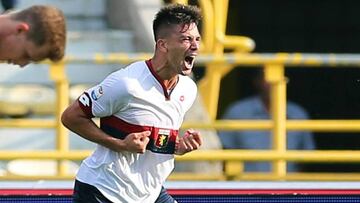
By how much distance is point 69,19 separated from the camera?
434 inches

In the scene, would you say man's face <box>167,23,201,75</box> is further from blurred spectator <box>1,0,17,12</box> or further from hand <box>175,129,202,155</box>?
blurred spectator <box>1,0,17,12</box>

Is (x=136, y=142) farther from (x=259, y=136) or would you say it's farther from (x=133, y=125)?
(x=259, y=136)

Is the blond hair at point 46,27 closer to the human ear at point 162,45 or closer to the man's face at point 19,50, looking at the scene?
the man's face at point 19,50

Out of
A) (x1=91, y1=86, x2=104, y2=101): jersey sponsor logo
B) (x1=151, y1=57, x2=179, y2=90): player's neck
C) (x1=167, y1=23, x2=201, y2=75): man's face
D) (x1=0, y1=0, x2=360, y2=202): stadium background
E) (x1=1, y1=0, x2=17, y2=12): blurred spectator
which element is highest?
(x1=0, y1=0, x2=360, y2=202): stadium background

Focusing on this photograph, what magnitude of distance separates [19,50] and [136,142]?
102 cm

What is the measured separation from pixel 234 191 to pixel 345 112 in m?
2.80

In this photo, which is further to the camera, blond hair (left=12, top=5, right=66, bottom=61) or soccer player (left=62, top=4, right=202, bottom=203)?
soccer player (left=62, top=4, right=202, bottom=203)

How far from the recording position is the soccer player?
6551 millimetres

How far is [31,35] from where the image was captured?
5.58 metres

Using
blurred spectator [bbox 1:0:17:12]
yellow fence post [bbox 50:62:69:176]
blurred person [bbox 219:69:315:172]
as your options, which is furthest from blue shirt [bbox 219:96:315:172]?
blurred spectator [bbox 1:0:17:12]

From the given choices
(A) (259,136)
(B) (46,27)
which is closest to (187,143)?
(B) (46,27)

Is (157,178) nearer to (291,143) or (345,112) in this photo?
(291,143)

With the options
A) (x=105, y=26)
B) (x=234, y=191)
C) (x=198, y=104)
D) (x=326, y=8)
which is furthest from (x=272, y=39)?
(x=234, y=191)

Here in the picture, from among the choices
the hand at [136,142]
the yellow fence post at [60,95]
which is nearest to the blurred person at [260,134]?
the yellow fence post at [60,95]
